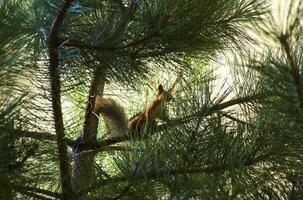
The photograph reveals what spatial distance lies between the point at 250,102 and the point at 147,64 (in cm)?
16

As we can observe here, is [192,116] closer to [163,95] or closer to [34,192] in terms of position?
[163,95]

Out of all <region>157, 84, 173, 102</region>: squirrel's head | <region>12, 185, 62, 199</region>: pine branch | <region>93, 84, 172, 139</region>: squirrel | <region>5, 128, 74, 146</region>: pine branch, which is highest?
<region>157, 84, 173, 102</region>: squirrel's head

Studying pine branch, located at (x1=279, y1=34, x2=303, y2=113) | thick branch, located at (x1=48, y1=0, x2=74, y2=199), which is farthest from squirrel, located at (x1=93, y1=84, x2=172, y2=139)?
pine branch, located at (x1=279, y1=34, x2=303, y2=113)

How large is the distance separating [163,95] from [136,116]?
86 millimetres

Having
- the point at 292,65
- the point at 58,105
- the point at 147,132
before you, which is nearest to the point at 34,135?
the point at 58,105

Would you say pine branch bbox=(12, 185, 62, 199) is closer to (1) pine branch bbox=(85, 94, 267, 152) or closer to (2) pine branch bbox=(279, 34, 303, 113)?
(1) pine branch bbox=(85, 94, 267, 152)

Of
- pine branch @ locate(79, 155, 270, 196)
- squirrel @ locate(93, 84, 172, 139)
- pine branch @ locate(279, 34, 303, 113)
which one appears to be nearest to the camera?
pine branch @ locate(279, 34, 303, 113)

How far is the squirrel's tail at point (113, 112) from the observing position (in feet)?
3.31

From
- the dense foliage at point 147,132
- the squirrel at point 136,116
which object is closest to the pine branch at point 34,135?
the dense foliage at point 147,132

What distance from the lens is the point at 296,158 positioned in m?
0.82

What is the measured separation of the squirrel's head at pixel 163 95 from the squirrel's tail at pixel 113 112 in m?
0.09

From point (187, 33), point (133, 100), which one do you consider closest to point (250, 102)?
point (187, 33)

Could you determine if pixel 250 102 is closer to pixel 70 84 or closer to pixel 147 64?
pixel 147 64

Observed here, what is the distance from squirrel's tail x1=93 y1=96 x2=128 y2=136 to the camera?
1009 millimetres
